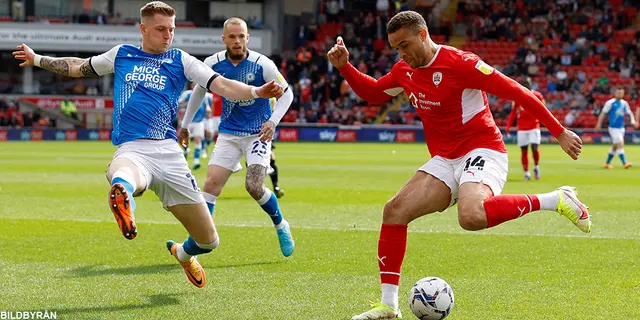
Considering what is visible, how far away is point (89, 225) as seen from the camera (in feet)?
38.2

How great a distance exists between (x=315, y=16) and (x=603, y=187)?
1396 inches

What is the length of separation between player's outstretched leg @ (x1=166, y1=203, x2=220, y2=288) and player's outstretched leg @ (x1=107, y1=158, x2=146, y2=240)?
560 millimetres

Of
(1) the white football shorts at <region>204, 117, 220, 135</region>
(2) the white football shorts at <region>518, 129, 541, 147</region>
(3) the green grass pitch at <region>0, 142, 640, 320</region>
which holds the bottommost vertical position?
(1) the white football shorts at <region>204, 117, 220, 135</region>

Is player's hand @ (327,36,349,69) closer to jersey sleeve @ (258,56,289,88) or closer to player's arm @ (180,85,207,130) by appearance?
player's arm @ (180,85,207,130)

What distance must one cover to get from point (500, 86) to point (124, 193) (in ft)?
9.55

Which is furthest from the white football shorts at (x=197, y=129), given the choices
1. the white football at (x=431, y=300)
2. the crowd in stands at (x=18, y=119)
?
the crowd in stands at (x=18, y=119)

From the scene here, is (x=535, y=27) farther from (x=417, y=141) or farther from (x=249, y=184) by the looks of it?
(x=249, y=184)

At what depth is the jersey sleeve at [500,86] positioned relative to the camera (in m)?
6.47

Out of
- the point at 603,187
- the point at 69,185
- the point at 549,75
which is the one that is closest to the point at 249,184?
the point at 69,185

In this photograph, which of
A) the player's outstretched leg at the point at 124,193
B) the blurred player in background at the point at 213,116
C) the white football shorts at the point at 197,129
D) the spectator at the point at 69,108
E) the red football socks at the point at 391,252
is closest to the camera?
the player's outstretched leg at the point at 124,193

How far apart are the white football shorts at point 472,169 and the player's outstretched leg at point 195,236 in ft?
5.95

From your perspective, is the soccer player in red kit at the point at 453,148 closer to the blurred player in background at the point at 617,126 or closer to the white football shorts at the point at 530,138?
the white football shorts at the point at 530,138

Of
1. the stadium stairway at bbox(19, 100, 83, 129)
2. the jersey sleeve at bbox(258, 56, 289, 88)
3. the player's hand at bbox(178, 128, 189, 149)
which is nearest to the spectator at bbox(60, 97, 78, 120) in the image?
the stadium stairway at bbox(19, 100, 83, 129)

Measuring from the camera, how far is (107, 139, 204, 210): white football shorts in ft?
21.9
